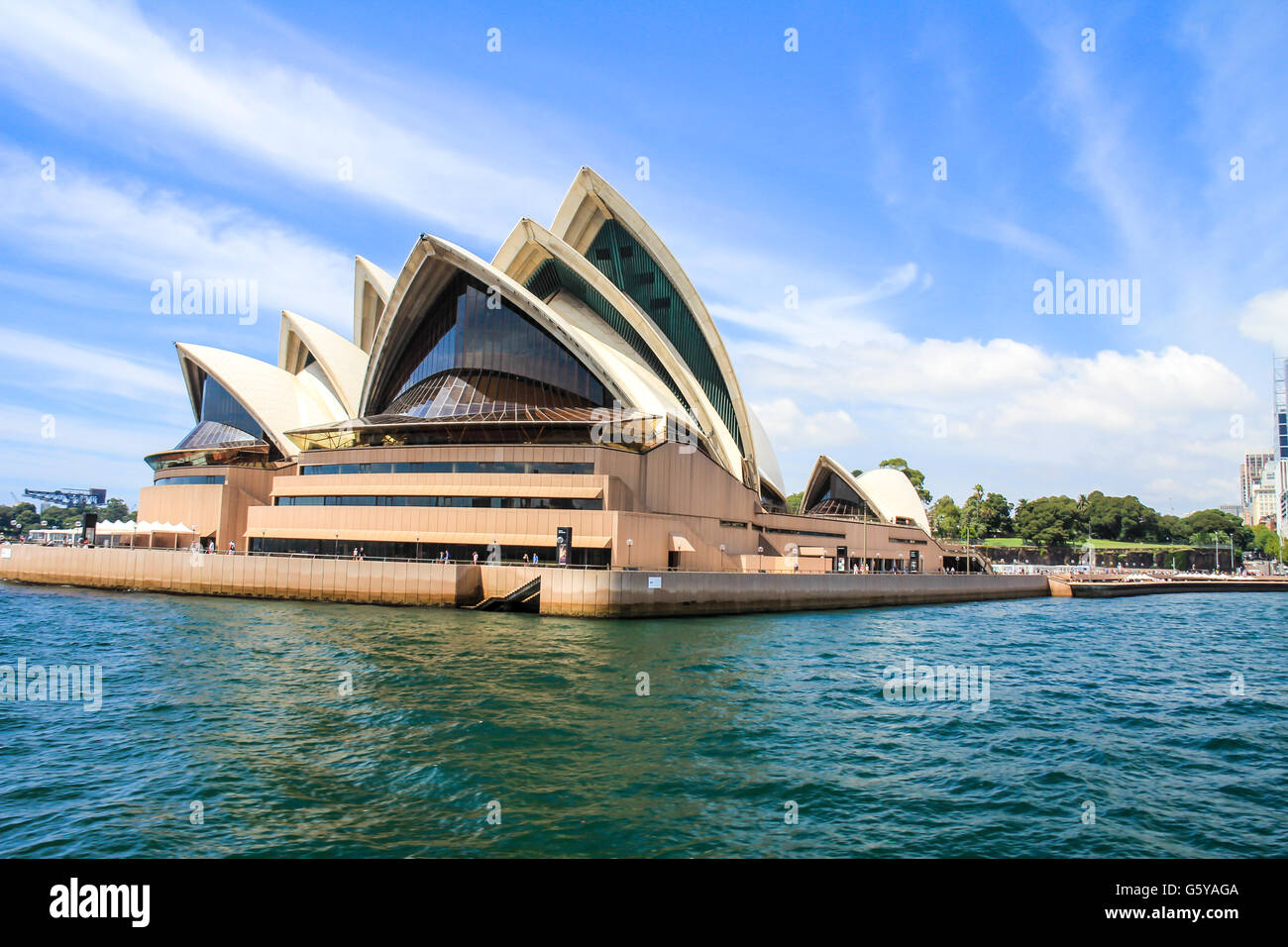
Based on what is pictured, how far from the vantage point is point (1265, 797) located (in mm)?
12297

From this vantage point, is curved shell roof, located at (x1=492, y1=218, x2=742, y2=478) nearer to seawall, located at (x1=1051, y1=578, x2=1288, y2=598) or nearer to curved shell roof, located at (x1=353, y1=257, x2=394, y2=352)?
curved shell roof, located at (x1=353, y1=257, x2=394, y2=352)

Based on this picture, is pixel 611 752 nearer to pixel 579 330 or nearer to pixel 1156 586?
pixel 579 330

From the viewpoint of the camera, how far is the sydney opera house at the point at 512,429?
41.1m

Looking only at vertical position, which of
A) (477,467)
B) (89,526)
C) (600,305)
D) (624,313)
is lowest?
(89,526)

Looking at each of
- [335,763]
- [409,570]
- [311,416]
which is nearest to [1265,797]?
[335,763]

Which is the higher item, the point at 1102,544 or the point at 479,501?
the point at 479,501

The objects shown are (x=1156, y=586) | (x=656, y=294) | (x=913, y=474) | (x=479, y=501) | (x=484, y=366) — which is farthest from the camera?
(x=913, y=474)

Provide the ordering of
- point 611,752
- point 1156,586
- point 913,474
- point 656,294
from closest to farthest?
point 611,752 < point 656,294 < point 1156,586 < point 913,474

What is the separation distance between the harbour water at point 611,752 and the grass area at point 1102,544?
11231 centimetres

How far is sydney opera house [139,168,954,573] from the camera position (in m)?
41.1

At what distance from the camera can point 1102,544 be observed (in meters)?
143

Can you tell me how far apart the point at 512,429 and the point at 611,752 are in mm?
33301

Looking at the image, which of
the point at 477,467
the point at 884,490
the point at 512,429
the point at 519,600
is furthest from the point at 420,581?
the point at 884,490
